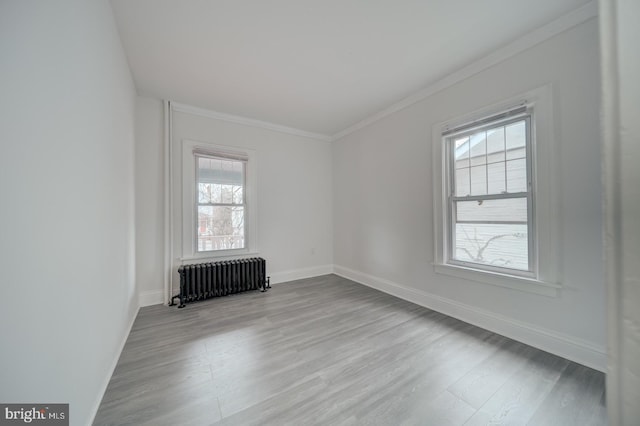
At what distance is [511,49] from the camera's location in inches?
86.7

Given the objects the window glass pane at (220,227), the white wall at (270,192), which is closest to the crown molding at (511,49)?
the white wall at (270,192)

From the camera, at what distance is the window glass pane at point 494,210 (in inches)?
Answer: 88.3

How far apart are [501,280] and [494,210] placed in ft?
2.26

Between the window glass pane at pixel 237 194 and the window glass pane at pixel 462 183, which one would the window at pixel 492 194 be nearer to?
the window glass pane at pixel 462 183

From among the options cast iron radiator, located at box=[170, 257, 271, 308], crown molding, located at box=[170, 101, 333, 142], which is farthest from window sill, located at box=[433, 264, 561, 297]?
crown molding, located at box=[170, 101, 333, 142]

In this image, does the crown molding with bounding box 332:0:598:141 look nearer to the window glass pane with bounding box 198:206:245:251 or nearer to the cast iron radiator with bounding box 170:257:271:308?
the window glass pane with bounding box 198:206:245:251

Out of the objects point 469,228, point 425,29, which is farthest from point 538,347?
point 425,29

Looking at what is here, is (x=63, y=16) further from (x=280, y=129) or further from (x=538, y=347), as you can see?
(x=538, y=347)

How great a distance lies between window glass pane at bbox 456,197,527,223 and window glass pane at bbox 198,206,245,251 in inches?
121

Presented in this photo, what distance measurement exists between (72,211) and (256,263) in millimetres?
2570

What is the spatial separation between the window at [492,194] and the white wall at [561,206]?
0.21 meters

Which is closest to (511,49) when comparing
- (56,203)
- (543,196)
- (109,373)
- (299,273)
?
(543,196)

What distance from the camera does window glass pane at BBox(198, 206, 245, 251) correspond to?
3.49 metres

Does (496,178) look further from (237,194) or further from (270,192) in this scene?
(237,194)
